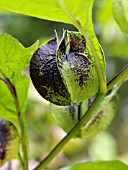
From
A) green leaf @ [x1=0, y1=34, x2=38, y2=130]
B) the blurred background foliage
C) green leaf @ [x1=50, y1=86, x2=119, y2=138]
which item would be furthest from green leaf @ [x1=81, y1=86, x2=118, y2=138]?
the blurred background foliage

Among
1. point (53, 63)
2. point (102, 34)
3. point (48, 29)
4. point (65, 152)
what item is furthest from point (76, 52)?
point (48, 29)

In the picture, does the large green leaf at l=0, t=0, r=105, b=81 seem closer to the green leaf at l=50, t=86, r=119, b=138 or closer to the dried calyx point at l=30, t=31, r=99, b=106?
the dried calyx point at l=30, t=31, r=99, b=106

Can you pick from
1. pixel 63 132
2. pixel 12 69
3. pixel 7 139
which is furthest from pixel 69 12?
pixel 63 132

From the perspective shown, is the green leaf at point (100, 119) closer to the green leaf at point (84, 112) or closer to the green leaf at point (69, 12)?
the green leaf at point (84, 112)

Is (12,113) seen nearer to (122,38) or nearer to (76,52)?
(76,52)

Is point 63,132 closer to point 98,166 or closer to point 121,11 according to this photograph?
point 98,166

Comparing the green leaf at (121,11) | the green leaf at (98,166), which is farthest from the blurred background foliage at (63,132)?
the green leaf at (121,11)
